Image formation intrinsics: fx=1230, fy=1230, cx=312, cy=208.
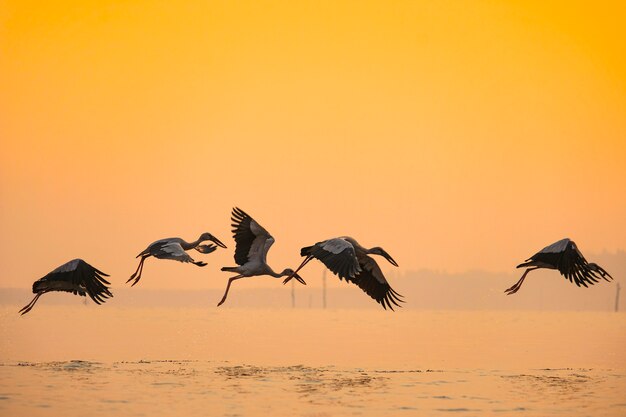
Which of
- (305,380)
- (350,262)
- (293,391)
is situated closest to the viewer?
(350,262)

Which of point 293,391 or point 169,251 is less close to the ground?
point 169,251

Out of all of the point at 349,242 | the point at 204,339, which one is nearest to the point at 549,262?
the point at 349,242

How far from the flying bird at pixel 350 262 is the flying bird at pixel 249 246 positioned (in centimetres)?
127

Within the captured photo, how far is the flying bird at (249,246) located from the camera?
38.6m

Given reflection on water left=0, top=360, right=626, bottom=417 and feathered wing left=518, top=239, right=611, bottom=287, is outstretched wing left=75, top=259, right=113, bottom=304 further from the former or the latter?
feathered wing left=518, top=239, right=611, bottom=287

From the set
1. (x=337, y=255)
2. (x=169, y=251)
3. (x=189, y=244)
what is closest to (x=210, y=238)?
(x=189, y=244)

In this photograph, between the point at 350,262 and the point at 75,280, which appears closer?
the point at 350,262

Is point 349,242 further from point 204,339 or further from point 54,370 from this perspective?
point 204,339

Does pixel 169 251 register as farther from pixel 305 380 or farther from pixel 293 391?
pixel 305 380

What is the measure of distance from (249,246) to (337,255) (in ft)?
15.7

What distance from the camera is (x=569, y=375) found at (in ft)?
157

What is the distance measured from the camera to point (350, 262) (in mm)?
35438

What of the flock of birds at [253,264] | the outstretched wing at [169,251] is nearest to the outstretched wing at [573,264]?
the flock of birds at [253,264]

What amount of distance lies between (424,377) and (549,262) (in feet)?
26.8
